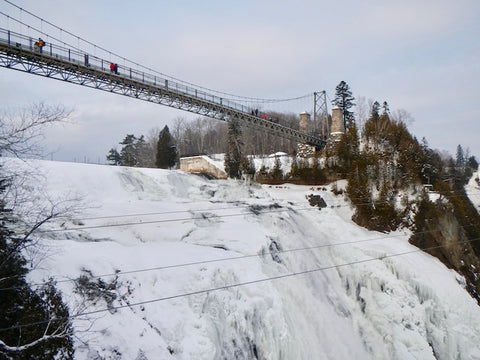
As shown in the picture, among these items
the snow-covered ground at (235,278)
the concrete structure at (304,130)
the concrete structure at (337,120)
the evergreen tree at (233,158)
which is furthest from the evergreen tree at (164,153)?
the concrete structure at (337,120)

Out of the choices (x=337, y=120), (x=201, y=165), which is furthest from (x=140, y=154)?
(x=337, y=120)

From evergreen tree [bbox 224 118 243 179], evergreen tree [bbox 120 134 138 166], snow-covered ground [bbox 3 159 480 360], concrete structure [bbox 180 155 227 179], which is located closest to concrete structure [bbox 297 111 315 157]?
evergreen tree [bbox 224 118 243 179]

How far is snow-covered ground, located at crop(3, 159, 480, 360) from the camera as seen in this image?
28.1 feet

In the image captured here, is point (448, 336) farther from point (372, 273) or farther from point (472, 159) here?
point (472, 159)

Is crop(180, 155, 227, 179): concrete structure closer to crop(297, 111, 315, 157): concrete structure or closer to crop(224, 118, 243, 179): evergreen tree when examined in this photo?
crop(224, 118, 243, 179): evergreen tree

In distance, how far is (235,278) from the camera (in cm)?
1095

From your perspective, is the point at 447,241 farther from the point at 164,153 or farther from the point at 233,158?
the point at 164,153

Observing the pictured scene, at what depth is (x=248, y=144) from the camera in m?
45.1

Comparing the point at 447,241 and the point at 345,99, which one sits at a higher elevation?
the point at 345,99

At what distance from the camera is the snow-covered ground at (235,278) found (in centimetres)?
856

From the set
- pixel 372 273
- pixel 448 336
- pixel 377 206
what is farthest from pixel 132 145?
pixel 448 336

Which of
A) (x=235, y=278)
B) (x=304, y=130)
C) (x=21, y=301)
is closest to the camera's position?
(x=21, y=301)

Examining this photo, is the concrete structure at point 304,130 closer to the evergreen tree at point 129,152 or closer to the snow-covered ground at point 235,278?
the snow-covered ground at point 235,278

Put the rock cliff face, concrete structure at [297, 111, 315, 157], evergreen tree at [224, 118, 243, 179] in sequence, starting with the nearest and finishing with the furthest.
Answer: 1. the rock cliff face
2. evergreen tree at [224, 118, 243, 179]
3. concrete structure at [297, 111, 315, 157]
